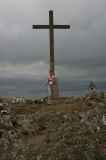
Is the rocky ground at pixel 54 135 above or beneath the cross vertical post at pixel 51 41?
beneath

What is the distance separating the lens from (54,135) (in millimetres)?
12664

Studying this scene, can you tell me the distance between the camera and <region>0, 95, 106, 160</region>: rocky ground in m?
10.7

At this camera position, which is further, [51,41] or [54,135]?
[51,41]

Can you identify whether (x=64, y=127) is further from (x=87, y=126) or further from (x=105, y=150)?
(x=105, y=150)

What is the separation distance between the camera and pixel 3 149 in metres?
12.2

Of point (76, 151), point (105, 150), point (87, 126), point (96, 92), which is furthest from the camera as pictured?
point (96, 92)

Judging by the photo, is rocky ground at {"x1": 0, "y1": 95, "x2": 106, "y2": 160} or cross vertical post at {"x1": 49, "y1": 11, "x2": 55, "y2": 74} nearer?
rocky ground at {"x1": 0, "y1": 95, "x2": 106, "y2": 160}

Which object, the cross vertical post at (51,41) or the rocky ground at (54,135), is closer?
the rocky ground at (54,135)

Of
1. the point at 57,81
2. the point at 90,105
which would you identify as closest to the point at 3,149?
the point at 90,105

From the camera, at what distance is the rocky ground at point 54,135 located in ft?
35.2

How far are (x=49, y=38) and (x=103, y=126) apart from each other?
1489 cm

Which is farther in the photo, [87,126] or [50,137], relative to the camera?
[87,126]

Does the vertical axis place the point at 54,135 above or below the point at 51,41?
below

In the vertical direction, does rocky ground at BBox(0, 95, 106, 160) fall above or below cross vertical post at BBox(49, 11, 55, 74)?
below
